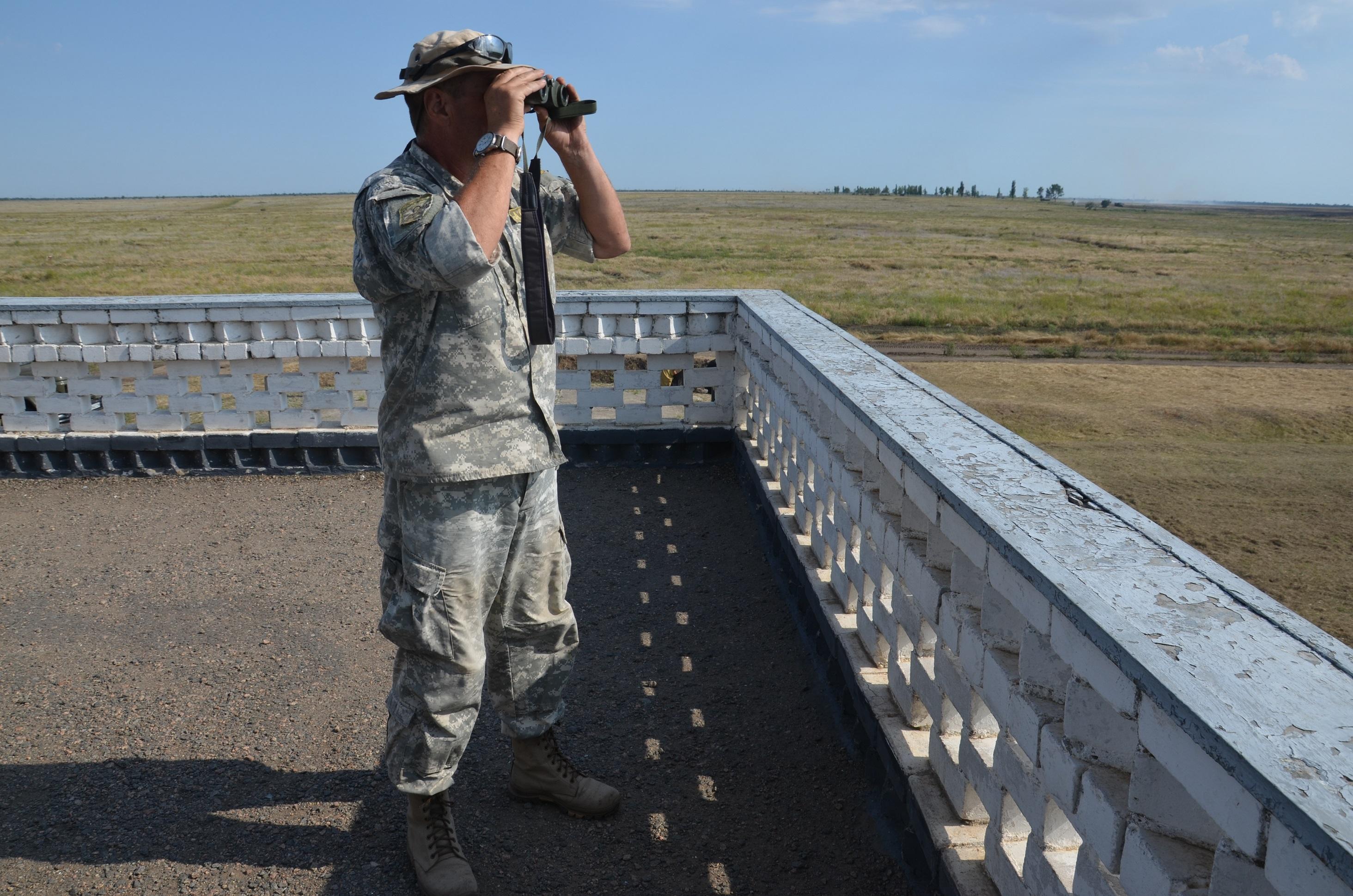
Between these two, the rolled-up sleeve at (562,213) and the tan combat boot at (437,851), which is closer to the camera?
the tan combat boot at (437,851)

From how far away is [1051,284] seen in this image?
36.1 meters

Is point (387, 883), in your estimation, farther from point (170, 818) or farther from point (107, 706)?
point (107, 706)

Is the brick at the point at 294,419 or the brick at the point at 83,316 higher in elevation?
the brick at the point at 83,316

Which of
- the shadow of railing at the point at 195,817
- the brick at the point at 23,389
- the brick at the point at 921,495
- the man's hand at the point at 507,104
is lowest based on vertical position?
the shadow of railing at the point at 195,817

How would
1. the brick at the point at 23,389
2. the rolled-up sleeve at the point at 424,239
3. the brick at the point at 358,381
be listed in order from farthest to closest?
the brick at the point at 358,381, the brick at the point at 23,389, the rolled-up sleeve at the point at 424,239

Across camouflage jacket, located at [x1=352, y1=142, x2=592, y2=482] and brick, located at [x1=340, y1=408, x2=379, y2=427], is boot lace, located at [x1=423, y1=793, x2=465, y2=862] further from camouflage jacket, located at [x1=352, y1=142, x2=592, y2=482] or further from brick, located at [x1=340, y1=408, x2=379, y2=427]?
brick, located at [x1=340, y1=408, x2=379, y2=427]

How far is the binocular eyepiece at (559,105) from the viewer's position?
2746 mm

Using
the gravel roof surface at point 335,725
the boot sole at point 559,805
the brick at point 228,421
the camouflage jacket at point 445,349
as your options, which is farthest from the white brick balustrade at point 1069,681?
the brick at point 228,421

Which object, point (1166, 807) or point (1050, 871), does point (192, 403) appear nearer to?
point (1050, 871)

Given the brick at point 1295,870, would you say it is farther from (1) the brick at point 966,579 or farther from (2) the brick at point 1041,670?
(1) the brick at point 966,579

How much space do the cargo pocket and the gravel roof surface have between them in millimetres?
680

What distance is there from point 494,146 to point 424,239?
1.02 ft

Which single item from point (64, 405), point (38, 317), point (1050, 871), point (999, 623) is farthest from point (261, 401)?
point (1050, 871)

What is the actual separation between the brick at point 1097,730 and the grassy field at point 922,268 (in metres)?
20.9
